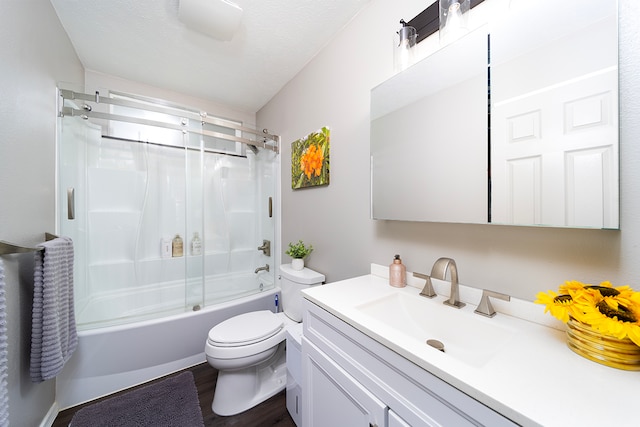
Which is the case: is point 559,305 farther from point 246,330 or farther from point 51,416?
point 51,416

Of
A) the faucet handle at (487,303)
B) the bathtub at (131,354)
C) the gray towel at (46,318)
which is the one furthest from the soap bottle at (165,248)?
the faucet handle at (487,303)

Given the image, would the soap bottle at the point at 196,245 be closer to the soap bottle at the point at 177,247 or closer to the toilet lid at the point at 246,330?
the soap bottle at the point at 177,247

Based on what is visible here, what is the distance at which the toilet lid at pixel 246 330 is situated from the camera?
4.32ft

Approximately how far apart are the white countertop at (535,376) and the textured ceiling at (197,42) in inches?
67.0

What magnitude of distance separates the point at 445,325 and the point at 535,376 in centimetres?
35

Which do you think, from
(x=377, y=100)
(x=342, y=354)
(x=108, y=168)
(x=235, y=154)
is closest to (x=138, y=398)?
(x=342, y=354)

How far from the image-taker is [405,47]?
1.07 m

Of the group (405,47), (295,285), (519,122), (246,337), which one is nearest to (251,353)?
(246,337)

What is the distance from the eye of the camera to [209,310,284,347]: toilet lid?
1316mm

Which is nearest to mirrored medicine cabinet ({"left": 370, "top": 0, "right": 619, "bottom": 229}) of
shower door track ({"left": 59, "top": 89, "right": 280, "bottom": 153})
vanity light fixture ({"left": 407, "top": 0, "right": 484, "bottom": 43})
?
vanity light fixture ({"left": 407, "top": 0, "right": 484, "bottom": 43})

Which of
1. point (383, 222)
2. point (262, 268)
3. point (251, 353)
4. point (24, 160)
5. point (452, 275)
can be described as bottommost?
point (251, 353)

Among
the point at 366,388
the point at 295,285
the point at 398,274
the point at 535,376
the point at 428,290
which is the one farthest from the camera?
the point at 295,285

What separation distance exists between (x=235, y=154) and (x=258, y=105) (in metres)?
0.71

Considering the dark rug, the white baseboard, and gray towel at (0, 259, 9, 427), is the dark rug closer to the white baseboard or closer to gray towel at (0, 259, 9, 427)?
the white baseboard
